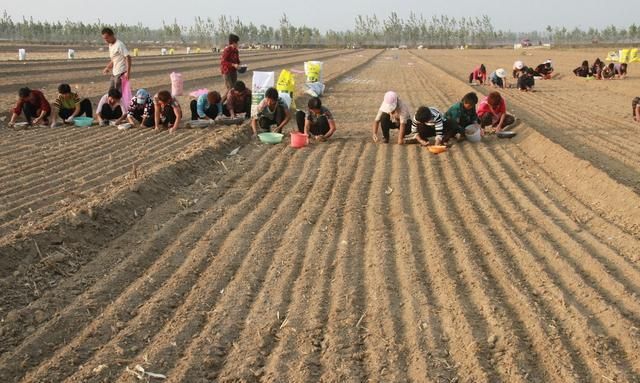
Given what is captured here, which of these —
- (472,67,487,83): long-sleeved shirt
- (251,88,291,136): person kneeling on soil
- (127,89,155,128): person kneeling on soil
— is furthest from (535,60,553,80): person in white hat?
(127,89,155,128): person kneeling on soil

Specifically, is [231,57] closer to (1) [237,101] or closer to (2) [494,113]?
(1) [237,101]

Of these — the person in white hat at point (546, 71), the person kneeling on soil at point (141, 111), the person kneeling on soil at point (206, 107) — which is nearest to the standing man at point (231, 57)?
the person kneeling on soil at point (206, 107)

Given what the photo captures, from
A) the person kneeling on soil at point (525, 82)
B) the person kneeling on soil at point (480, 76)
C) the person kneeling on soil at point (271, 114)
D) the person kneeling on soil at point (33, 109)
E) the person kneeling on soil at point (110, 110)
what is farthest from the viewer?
the person kneeling on soil at point (480, 76)

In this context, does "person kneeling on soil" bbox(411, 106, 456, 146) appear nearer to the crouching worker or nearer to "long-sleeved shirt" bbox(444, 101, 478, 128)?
"long-sleeved shirt" bbox(444, 101, 478, 128)

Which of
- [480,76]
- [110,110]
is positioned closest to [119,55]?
[110,110]

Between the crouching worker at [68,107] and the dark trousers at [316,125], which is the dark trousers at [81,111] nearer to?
the crouching worker at [68,107]

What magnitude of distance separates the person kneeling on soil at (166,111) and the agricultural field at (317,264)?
1130mm

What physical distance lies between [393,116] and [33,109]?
5405 millimetres

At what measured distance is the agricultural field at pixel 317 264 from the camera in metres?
2.99

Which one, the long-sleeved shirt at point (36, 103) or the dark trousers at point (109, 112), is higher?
the long-sleeved shirt at point (36, 103)

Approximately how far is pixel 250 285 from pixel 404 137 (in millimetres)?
Answer: 4767

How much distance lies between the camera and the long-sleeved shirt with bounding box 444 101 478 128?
798 centimetres

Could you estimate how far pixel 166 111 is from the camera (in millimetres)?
8812

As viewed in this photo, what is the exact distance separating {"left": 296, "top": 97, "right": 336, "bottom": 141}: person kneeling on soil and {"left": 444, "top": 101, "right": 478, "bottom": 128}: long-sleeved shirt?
5.24 ft
